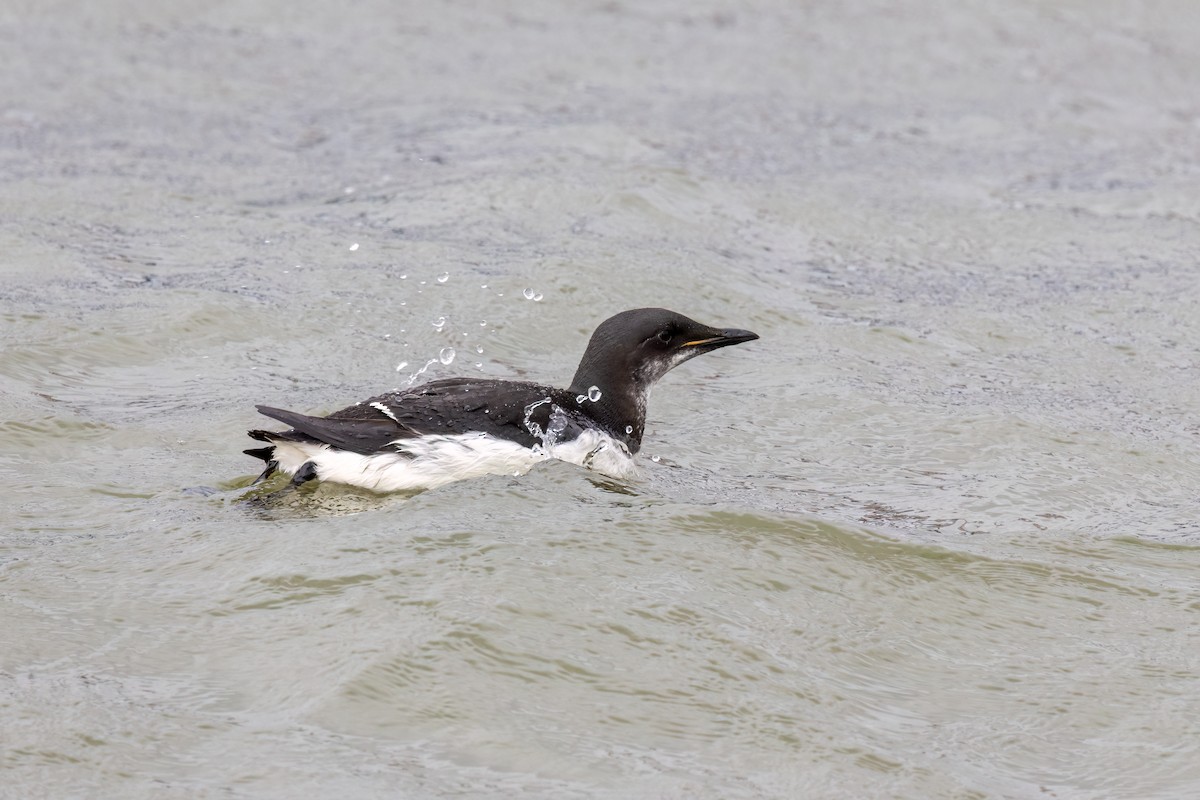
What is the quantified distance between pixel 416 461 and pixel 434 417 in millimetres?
193

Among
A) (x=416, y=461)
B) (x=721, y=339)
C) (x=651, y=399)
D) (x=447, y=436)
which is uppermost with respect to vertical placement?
(x=721, y=339)

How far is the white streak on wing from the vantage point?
20.9ft

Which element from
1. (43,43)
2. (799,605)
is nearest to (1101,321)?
(799,605)

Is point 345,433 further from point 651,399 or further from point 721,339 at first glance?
point 651,399

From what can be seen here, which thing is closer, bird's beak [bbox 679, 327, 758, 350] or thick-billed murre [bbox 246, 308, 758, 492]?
thick-billed murre [bbox 246, 308, 758, 492]

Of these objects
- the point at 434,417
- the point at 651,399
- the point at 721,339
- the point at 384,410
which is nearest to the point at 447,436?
the point at 434,417

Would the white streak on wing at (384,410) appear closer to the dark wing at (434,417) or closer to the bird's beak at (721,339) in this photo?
the dark wing at (434,417)

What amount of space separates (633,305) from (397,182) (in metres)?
3.29

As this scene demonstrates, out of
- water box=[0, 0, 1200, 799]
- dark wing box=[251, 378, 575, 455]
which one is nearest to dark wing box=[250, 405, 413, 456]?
dark wing box=[251, 378, 575, 455]

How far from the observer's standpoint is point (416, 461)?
6320 millimetres

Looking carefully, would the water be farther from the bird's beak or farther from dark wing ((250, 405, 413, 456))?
the bird's beak

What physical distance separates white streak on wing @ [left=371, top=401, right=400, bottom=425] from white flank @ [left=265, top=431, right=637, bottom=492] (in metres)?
0.13

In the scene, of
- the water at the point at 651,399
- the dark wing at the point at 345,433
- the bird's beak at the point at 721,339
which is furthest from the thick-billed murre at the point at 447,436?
the bird's beak at the point at 721,339

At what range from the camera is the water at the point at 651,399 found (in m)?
4.72
